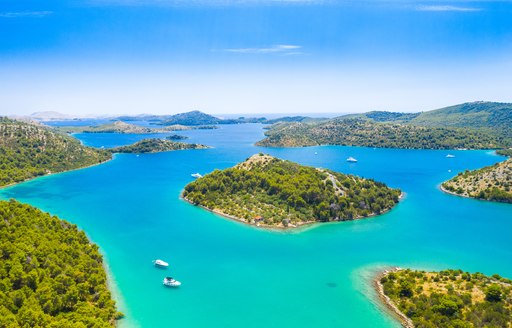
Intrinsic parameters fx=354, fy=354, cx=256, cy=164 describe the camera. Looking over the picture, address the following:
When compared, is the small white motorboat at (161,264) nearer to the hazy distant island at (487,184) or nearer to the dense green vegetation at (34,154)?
the dense green vegetation at (34,154)

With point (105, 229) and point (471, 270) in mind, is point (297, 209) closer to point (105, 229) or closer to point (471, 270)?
point (471, 270)

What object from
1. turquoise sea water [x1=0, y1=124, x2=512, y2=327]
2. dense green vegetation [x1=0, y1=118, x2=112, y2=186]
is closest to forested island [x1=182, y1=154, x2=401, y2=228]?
turquoise sea water [x1=0, y1=124, x2=512, y2=327]

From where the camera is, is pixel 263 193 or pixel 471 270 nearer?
pixel 471 270

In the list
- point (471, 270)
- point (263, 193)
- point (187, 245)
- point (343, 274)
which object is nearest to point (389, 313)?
point (343, 274)

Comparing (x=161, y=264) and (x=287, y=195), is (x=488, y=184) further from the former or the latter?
(x=161, y=264)

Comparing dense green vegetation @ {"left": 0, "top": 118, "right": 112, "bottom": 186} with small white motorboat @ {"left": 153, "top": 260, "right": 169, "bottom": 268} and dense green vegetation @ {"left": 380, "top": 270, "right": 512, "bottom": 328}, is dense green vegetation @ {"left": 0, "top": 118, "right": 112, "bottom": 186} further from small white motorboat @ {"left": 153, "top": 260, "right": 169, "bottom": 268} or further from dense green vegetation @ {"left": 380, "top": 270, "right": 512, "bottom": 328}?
dense green vegetation @ {"left": 380, "top": 270, "right": 512, "bottom": 328}
